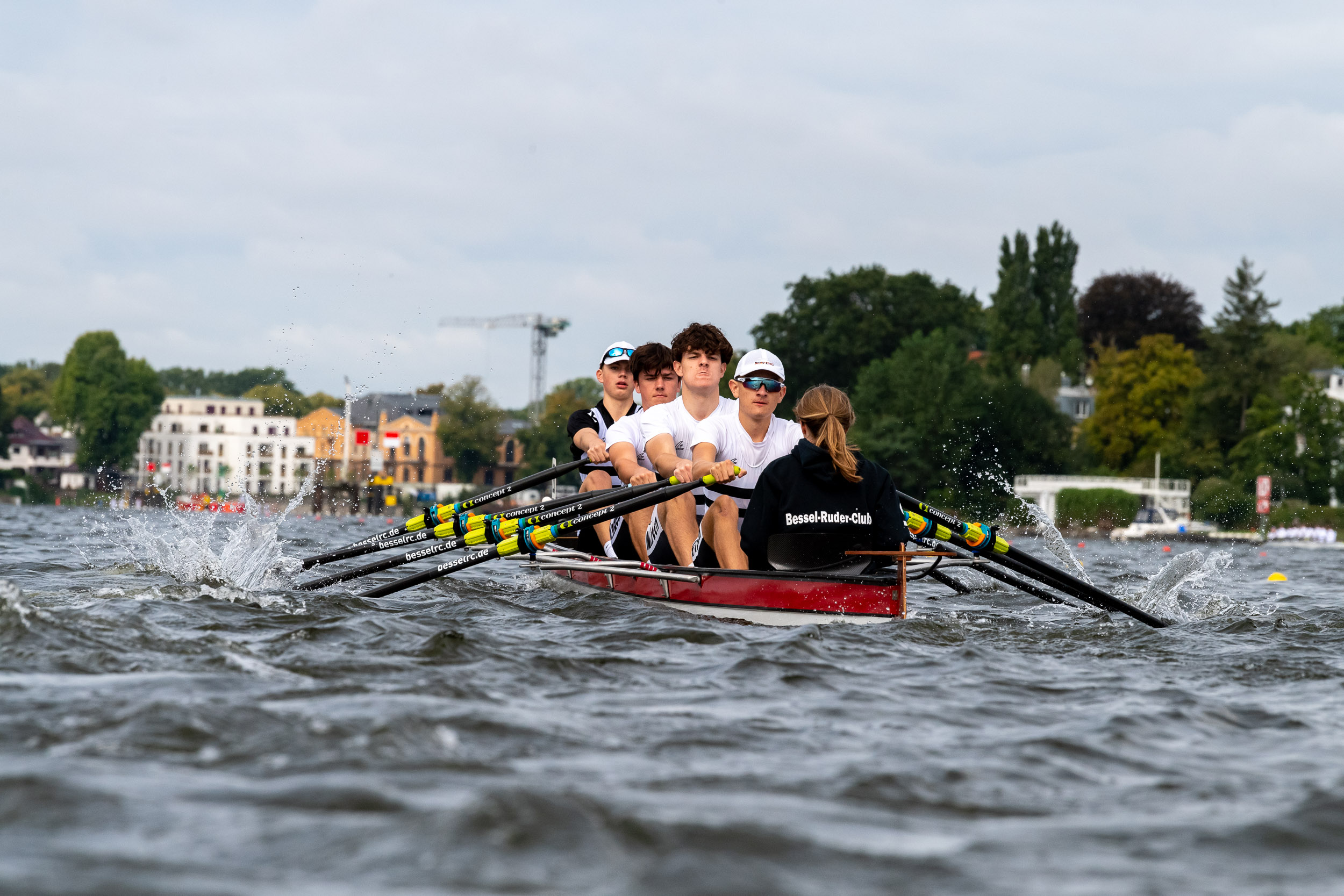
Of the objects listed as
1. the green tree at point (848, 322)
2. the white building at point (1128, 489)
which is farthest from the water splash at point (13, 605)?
the green tree at point (848, 322)

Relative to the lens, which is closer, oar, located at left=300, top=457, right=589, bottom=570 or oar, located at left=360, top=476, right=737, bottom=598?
oar, located at left=360, top=476, right=737, bottom=598

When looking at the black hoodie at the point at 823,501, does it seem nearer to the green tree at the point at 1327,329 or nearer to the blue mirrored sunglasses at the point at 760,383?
the blue mirrored sunglasses at the point at 760,383

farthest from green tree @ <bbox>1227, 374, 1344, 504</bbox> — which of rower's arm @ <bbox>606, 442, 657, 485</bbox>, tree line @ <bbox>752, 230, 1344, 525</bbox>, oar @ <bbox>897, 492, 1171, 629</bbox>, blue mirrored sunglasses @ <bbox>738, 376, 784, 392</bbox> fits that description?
blue mirrored sunglasses @ <bbox>738, 376, 784, 392</bbox>

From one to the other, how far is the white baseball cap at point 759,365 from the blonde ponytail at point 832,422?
493 mm

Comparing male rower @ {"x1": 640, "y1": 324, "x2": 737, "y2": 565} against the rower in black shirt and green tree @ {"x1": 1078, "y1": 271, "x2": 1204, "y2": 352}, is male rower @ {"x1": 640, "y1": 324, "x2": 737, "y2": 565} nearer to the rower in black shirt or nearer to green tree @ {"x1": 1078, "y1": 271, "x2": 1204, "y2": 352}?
the rower in black shirt

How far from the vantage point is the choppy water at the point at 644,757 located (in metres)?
3.14

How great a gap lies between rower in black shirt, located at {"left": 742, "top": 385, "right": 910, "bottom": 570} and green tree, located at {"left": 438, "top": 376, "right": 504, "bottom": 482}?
313 ft

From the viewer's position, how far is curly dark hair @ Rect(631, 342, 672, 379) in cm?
1033

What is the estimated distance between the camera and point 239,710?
459cm

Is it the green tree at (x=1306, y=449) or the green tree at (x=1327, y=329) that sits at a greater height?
the green tree at (x=1327, y=329)

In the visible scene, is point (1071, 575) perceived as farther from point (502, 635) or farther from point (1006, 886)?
point (1006, 886)

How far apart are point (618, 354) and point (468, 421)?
309 feet

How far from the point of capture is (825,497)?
25.1 ft

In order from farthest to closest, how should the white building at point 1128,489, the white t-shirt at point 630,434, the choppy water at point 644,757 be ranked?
1. the white building at point 1128,489
2. the white t-shirt at point 630,434
3. the choppy water at point 644,757
